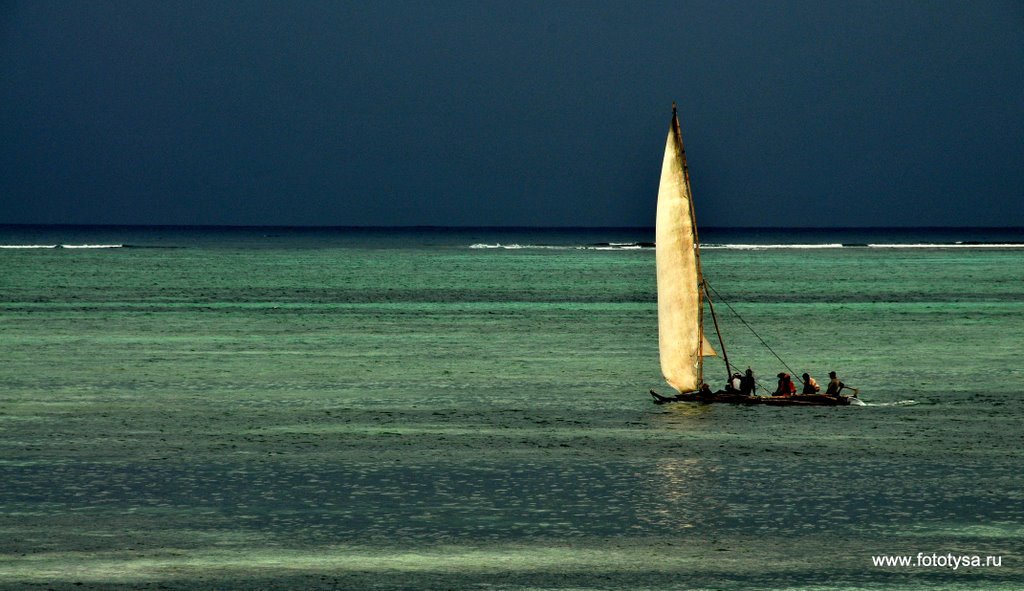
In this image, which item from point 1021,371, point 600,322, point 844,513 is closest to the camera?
point 844,513

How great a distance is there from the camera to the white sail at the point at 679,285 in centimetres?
3488

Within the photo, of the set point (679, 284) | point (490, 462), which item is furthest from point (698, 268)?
point (490, 462)

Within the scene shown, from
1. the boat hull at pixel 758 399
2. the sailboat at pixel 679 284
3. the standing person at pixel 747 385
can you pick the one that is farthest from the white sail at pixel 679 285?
the standing person at pixel 747 385

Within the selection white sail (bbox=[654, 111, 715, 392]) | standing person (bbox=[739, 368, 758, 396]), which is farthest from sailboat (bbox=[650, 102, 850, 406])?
standing person (bbox=[739, 368, 758, 396])

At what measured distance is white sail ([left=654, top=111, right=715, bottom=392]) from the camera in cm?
3488

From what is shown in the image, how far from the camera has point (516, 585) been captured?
16.9m

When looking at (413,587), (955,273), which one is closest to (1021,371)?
(413,587)

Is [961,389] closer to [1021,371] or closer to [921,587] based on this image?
[1021,371]

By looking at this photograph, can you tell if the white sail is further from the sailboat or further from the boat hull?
the boat hull

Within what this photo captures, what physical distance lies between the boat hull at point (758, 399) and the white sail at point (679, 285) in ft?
2.16

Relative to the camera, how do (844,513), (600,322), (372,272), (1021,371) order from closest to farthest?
(844,513) → (1021,371) → (600,322) → (372,272)

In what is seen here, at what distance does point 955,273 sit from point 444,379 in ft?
325

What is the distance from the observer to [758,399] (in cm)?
3388

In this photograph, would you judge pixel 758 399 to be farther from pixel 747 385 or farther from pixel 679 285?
pixel 679 285
